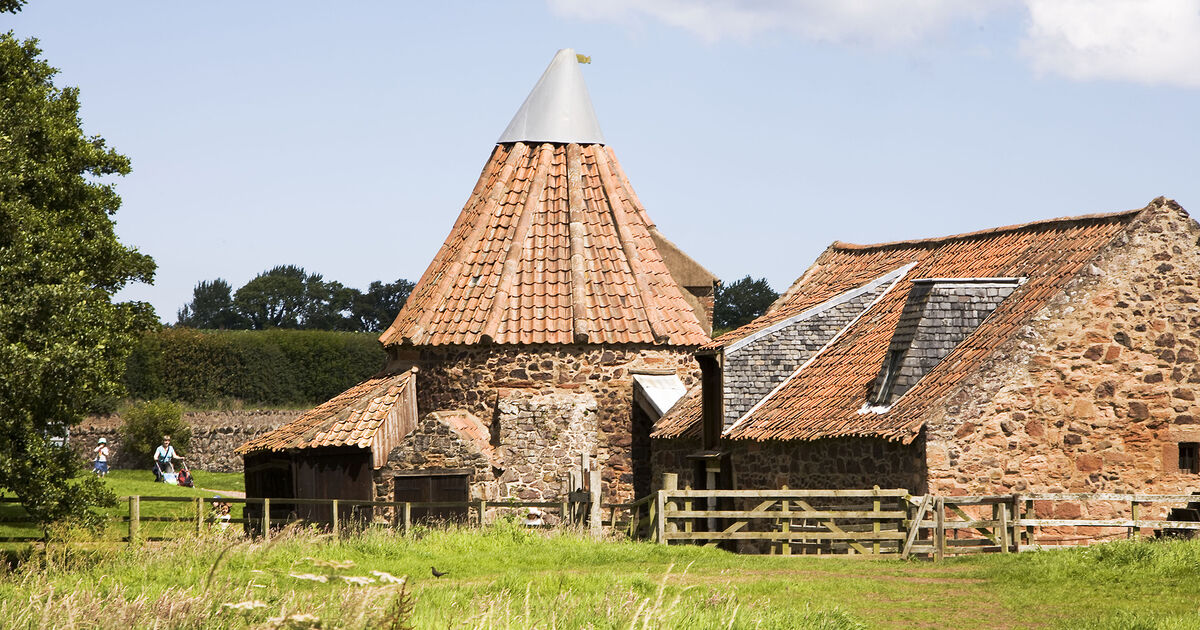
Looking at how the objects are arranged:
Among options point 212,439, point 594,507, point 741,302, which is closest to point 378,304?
point 741,302

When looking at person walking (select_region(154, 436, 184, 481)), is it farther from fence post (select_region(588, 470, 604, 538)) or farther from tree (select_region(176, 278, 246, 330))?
tree (select_region(176, 278, 246, 330))

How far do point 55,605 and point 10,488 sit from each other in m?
12.2

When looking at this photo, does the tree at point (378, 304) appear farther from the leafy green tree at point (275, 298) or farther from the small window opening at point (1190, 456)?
the small window opening at point (1190, 456)

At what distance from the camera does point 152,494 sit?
33312 millimetres

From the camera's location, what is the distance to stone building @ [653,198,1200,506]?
20906mm

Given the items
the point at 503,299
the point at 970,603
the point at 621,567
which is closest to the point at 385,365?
the point at 503,299

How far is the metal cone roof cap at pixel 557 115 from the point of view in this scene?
3136 cm

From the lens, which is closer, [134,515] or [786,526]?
[786,526]

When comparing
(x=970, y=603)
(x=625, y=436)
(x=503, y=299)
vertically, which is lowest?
(x=970, y=603)

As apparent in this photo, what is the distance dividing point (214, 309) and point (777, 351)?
93.2m

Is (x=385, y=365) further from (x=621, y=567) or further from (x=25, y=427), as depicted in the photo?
(x=621, y=567)

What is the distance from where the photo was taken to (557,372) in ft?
92.5

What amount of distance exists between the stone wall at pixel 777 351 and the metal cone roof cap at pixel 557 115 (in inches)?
282

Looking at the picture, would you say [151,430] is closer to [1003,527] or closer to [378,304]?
[1003,527]
